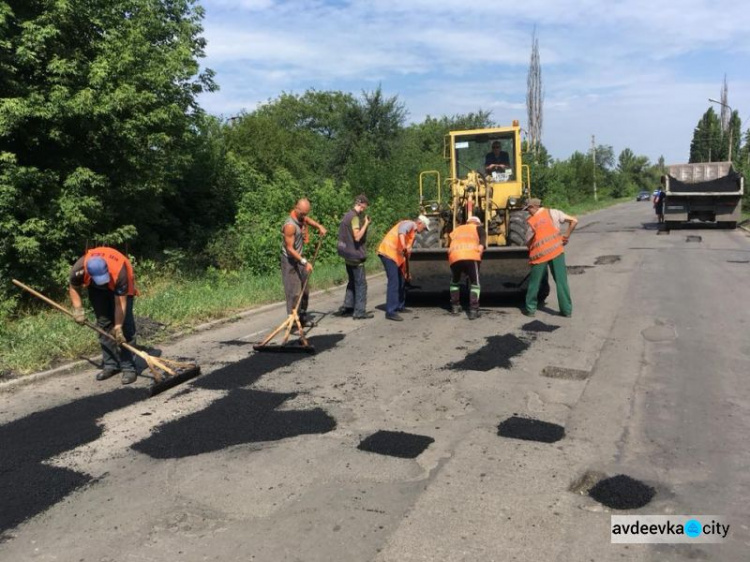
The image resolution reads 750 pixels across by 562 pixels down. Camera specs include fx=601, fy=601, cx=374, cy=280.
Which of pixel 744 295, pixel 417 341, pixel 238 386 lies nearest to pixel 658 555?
pixel 238 386

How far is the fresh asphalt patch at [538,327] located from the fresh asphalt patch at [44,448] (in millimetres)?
4821

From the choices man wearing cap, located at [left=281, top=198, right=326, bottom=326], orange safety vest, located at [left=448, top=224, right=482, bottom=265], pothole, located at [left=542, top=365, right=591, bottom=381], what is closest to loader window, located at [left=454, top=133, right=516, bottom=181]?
orange safety vest, located at [left=448, top=224, right=482, bottom=265]

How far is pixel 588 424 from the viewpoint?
478 centimetres

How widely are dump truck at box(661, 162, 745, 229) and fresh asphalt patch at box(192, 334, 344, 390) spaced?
19089 mm

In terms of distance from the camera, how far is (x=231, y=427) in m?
→ 4.86

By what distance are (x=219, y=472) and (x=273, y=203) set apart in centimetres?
1316

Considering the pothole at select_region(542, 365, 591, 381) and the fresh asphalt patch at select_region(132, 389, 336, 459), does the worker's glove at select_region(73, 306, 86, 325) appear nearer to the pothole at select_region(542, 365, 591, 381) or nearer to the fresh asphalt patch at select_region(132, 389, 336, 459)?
the fresh asphalt patch at select_region(132, 389, 336, 459)

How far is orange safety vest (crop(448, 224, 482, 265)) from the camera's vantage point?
341 inches

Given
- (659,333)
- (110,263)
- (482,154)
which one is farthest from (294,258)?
(482,154)

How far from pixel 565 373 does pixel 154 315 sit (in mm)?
5967

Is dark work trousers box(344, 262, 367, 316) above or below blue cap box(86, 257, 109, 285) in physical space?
below

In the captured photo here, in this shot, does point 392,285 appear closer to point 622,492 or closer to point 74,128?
point 622,492

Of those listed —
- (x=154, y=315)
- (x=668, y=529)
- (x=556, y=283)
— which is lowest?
(x=668, y=529)

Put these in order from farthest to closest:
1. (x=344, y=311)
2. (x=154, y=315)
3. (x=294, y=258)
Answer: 1. (x=344, y=311)
2. (x=154, y=315)
3. (x=294, y=258)
